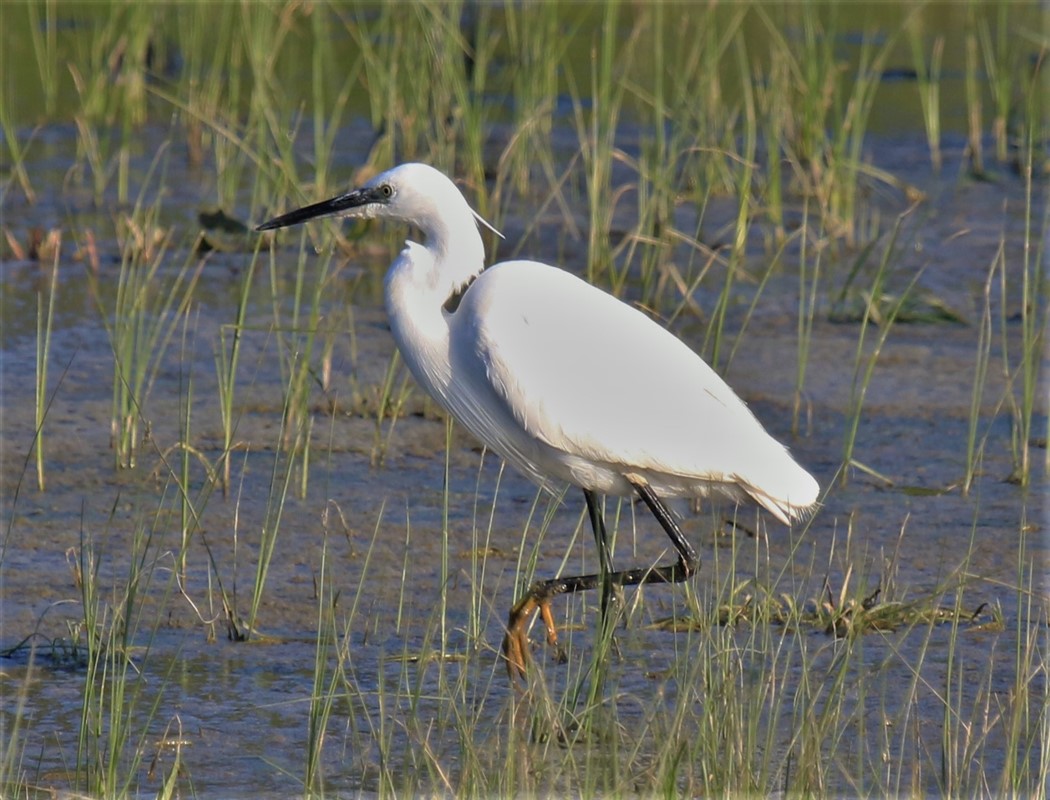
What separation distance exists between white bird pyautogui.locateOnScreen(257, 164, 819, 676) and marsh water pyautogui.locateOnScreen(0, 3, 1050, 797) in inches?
3.3

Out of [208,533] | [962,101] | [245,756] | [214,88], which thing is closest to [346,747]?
[245,756]

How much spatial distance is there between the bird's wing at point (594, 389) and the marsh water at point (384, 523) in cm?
7

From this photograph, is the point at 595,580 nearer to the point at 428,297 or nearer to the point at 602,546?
the point at 602,546

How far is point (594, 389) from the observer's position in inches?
123

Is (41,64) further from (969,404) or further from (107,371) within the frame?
(969,404)

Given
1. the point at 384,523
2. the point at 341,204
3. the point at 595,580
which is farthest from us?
the point at 384,523

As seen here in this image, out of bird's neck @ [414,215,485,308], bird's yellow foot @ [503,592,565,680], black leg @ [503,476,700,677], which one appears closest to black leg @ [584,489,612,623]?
black leg @ [503,476,700,677]

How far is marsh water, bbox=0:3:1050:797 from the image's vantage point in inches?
111

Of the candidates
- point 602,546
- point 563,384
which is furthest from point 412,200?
point 602,546

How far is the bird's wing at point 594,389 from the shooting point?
309 centimetres

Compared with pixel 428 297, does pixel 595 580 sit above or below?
below

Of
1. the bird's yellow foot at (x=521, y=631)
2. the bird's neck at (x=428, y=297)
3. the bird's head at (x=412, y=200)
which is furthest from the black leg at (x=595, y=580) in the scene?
the bird's head at (x=412, y=200)

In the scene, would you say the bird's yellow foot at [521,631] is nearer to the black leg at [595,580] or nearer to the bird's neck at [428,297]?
the black leg at [595,580]

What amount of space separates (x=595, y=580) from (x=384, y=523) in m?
0.91
